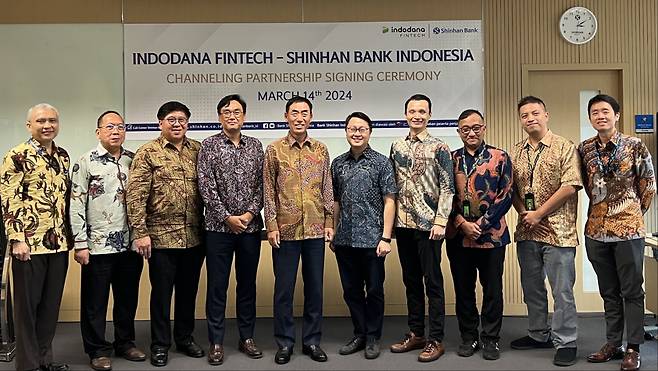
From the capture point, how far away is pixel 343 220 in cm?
375

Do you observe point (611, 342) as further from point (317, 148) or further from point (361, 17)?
point (361, 17)

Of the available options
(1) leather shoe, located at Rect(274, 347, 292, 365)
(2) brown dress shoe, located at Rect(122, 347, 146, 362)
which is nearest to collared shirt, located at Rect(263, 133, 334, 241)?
(1) leather shoe, located at Rect(274, 347, 292, 365)

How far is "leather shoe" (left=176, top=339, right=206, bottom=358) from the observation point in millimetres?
3855

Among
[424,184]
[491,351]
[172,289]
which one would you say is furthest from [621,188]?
[172,289]

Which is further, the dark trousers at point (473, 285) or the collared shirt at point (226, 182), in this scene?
the dark trousers at point (473, 285)

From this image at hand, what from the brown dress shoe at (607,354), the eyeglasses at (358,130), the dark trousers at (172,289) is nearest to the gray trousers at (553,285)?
the brown dress shoe at (607,354)

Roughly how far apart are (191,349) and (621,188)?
2.82 m

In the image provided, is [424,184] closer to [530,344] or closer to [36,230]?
[530,344]

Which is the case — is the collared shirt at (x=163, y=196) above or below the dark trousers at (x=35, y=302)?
above

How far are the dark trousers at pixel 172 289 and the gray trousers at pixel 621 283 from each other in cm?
245

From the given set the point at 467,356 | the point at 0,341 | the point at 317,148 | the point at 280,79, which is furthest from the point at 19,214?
the point at 467,356

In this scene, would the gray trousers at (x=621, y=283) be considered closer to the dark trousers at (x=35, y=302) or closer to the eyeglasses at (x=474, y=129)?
the eyeglasses at (x=474, y=129)

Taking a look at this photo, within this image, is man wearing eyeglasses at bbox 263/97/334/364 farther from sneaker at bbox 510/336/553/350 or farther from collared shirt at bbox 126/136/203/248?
sneaker at bbox 510/336/553/350

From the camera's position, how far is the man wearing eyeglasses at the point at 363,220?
146 inches
